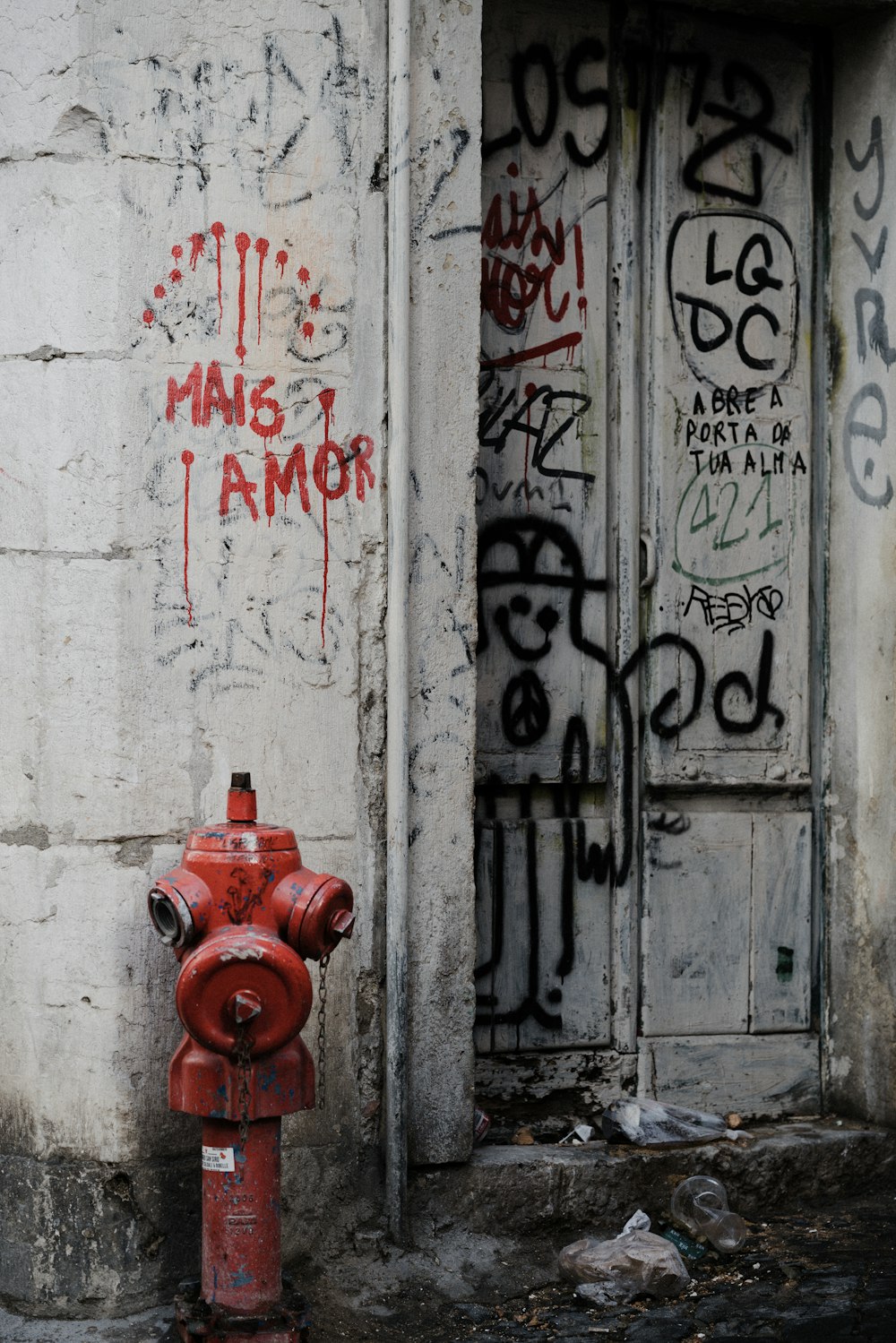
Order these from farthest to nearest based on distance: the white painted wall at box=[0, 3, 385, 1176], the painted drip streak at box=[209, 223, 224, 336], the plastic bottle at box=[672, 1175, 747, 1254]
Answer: the plastic bottle at box=[672, 1175, 747, 1254] < the painted drip streak at box=[209, 223, 224, 336] < the white painted wall at box=[0, 3, 385, 1176]

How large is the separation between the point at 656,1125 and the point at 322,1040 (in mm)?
1156

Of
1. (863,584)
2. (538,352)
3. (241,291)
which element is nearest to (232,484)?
(241,291)

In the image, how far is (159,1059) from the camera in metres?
3.68

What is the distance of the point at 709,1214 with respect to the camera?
13.6ft

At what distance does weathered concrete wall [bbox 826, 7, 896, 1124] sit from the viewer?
15.1 feet

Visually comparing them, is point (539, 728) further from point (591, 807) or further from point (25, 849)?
point (25, 849)

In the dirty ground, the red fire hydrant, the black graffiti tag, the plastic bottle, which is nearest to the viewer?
the red fire hydrant

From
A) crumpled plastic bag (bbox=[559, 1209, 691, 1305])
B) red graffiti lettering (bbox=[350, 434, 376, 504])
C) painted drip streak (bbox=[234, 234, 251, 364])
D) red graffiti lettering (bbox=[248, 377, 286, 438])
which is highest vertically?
painted drip streak (bbox=[234, 234, 251, 364])

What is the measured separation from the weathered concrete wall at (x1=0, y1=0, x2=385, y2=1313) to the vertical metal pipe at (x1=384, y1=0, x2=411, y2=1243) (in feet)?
0.63

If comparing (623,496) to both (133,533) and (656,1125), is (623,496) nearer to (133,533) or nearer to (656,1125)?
(133,533)

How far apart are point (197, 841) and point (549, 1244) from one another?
159 centimetres

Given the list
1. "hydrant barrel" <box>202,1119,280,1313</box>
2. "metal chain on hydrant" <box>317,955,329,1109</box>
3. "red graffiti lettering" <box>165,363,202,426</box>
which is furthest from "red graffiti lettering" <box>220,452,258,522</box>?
"hydrant barrel" <box>202,1119,280,1313</box>

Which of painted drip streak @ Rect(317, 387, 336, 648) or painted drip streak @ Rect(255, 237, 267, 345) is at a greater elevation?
painted drip streak @ Rect(255, 237, 267, 345)

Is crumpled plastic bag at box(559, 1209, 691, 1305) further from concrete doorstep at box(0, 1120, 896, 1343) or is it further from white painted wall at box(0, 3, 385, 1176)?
white painted wall at box(0, 3, 385, 1176)
